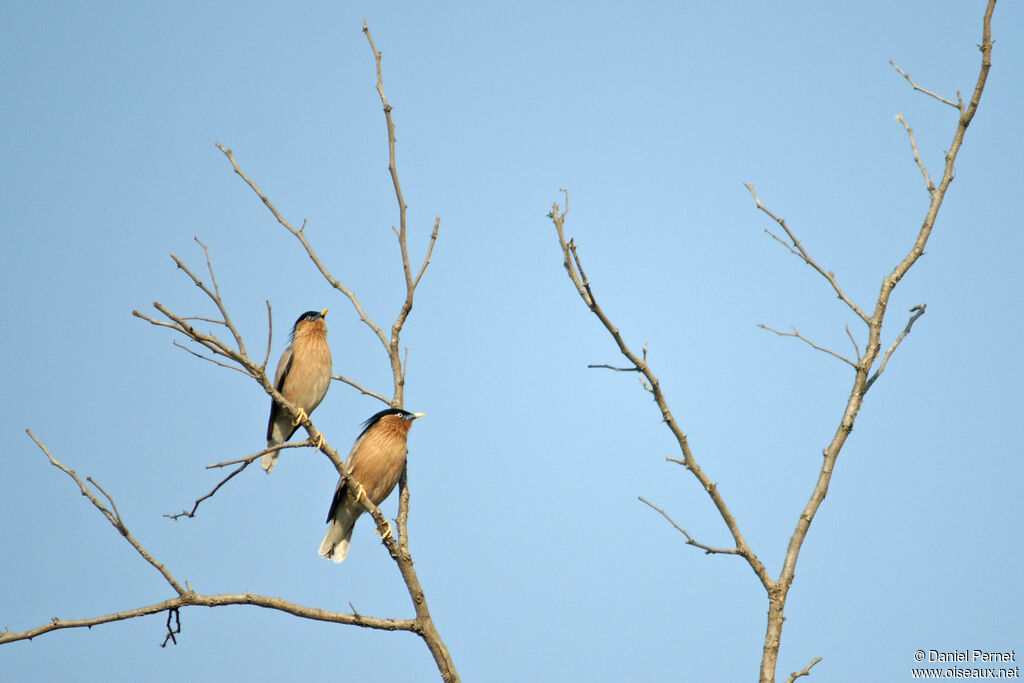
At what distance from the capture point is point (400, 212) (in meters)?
5.00

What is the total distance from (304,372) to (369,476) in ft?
3.92

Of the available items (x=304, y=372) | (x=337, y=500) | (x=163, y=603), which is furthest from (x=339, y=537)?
(x=163, y=603)

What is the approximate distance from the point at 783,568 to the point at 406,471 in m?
2.46

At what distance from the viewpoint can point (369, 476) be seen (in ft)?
23.1

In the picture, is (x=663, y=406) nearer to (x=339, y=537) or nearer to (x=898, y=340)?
(x=898, y=340)

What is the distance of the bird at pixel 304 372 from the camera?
7.61m

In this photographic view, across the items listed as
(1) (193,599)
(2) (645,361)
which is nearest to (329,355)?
(1) (193,599)

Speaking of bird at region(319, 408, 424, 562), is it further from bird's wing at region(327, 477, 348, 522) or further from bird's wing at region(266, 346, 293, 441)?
bird's wing at region(266, 346, 293, 441)

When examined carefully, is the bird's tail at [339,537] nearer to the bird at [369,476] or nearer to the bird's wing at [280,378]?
the bird at [369,476]

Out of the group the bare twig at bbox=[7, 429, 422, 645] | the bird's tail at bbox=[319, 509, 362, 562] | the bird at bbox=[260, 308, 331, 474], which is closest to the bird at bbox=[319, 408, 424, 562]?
the bird's tail at bbox=[319, 509, 362, 562]

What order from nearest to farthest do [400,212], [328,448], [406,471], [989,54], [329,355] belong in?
[989,54]
[328,448]
[400,212]
[406,471]
[329,355]

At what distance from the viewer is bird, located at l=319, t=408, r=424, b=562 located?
6977 millimetres

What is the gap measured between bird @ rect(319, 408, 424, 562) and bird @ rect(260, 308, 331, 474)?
2.49 ft

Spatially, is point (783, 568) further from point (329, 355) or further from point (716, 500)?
point (329, 355)
